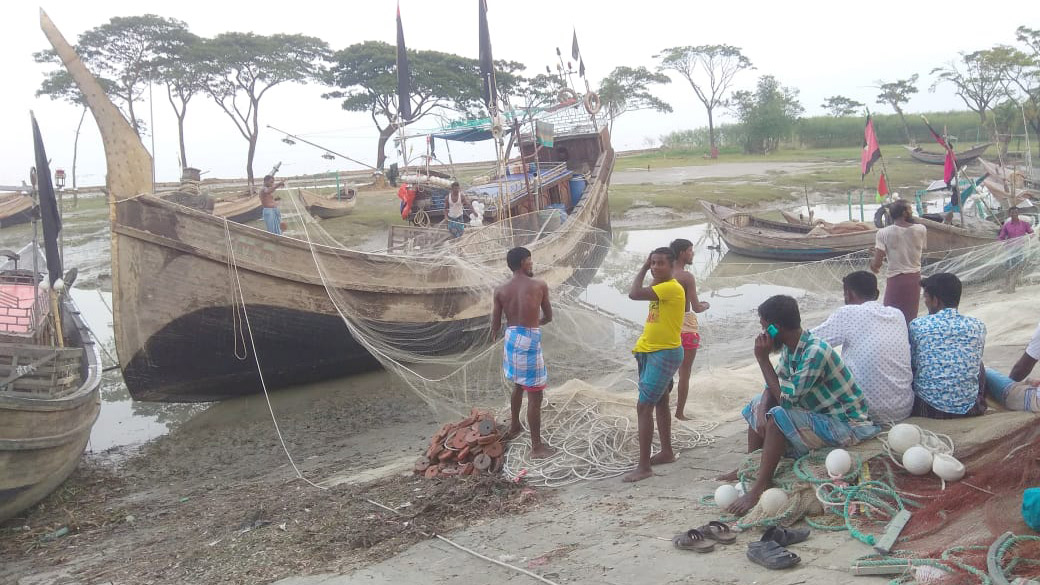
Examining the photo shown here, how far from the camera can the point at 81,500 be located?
623cm

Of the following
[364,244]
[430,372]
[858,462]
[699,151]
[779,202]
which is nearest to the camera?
[858,462]

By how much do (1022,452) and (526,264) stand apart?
3.12 meters

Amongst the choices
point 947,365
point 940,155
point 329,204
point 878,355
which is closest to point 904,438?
point 878,355

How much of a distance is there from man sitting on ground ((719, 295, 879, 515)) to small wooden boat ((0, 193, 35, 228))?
24.3 meters

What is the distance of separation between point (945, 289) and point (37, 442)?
19.4 ft

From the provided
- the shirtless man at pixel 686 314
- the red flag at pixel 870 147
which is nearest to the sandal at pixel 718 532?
the shirtless man at pixel 686 314

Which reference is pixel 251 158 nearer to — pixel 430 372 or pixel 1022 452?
pixel 430 372

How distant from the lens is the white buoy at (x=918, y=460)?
358 centimetres

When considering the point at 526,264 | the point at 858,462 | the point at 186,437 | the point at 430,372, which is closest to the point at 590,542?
the point at 858,462

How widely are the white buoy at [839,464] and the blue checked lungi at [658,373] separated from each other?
45.9 inches

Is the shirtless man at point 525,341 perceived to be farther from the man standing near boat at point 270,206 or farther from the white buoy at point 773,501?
the man standing near boat at point 270,206

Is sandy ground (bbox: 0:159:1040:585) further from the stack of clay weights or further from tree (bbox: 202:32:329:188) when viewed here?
tree (bbox: 202:32:329:188)

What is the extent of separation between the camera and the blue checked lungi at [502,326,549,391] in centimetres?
532

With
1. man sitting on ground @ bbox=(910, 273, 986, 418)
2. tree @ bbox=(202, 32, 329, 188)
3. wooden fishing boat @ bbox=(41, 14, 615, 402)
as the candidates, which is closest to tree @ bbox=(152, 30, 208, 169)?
tree @ bbox=(202, 32, 329, 188)
